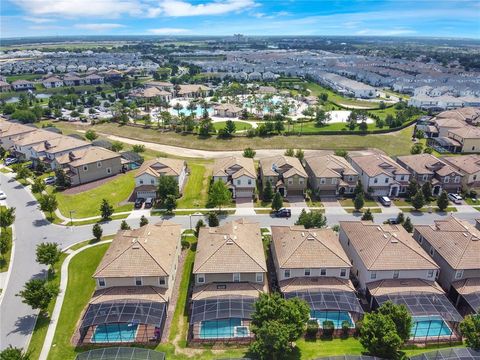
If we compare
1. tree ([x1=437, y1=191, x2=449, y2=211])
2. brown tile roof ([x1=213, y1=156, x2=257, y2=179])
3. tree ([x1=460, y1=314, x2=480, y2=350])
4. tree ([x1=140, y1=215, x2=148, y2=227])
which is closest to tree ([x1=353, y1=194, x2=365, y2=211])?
tree ([x1=437, y1=191, x2=449, y2=211])

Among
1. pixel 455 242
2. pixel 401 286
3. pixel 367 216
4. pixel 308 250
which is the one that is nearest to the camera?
pixel 401 286

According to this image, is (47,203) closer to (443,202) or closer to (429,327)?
(429,327)

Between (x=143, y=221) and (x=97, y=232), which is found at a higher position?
(x=97, y=232)

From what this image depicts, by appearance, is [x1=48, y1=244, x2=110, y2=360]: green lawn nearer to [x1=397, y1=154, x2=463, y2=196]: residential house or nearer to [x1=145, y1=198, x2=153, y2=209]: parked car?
[x1=145, y1=198, x2=153, y2=209]: parked car

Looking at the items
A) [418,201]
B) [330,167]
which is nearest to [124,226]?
[330,167]

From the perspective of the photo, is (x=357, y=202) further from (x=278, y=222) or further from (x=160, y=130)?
(x=160, y=130)
